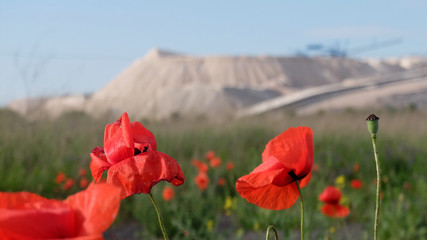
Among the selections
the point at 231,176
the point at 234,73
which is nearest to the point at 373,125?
the point at 231,176

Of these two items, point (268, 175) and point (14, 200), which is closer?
point (14, 200)

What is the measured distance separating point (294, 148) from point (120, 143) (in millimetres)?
267

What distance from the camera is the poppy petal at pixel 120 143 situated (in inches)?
30.7

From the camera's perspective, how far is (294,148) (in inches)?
30.7

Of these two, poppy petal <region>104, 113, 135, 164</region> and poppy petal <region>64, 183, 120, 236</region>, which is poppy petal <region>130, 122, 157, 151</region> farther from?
poppy petal <region>64, 183, 120, 236</region>

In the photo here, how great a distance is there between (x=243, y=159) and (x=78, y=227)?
612 cm

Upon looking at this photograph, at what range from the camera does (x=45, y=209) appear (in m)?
0.49

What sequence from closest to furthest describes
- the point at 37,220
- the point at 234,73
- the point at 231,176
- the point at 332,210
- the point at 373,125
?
the point at 37,220, the point at 373,125, the point at 332,210, the point at 231,176, the point at 234,73

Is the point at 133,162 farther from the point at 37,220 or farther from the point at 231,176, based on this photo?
the point at 231,176

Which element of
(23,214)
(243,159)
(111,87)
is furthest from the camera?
(111,87)

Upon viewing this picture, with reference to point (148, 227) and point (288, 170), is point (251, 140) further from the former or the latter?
point (288, 170)

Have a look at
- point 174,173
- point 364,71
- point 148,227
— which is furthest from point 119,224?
point 364,71

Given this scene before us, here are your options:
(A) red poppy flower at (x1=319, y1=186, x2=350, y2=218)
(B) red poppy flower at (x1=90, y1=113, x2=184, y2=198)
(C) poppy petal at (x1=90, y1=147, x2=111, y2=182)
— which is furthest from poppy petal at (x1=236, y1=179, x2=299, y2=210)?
(A) red poppy flower at (x1=319, y1=186, x2=350, y2=218)

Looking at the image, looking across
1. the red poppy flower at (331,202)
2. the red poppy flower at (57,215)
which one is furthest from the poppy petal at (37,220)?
the red poppy flower at (331,202)
